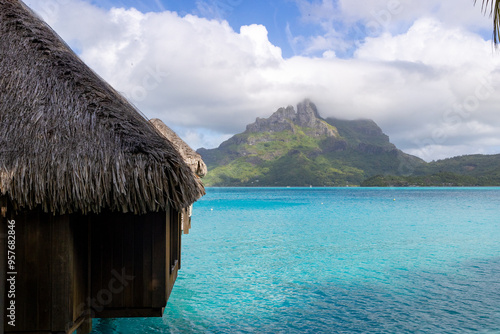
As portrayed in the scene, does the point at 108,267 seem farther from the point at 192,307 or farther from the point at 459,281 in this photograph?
the point at 459,281

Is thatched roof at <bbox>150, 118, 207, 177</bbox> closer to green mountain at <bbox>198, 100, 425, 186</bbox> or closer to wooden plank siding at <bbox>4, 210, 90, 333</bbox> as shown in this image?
wooden plank siding at <bbox>4, 210, 90, 333</bbox>

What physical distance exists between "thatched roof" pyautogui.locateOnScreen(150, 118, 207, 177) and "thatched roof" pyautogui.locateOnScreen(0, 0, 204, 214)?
3548mm

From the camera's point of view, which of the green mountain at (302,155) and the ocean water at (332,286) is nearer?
the ocean water at (332,286)

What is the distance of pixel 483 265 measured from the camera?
11969mm

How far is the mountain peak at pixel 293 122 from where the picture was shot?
157m

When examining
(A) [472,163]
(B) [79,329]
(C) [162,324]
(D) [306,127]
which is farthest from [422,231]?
(D) [306,127]

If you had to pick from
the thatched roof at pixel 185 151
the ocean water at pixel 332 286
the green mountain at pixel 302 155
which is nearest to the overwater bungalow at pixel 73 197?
the ocean water at pixel 332 286

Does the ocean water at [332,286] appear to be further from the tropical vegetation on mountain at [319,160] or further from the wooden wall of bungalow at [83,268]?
the tropical vegetation on mountain at [319,160]

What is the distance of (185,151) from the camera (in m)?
8.27

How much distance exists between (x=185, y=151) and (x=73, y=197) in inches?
187

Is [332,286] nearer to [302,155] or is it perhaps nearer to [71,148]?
[71,148]

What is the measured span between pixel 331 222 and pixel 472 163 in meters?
103

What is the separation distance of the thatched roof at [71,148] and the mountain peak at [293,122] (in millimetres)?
153282

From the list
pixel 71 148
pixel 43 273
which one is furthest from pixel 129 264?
pixel 71 148
